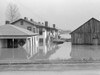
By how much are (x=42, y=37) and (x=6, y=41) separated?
15.0 meters

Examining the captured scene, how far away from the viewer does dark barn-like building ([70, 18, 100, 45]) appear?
120 feet

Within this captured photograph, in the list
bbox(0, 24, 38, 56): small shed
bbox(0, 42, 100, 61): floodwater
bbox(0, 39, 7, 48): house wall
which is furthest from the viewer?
bbox(0, 39, 7, 48): house wall

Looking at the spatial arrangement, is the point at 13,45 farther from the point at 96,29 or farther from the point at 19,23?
the point at 96,29

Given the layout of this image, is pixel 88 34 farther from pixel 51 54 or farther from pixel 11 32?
pixel 51 54

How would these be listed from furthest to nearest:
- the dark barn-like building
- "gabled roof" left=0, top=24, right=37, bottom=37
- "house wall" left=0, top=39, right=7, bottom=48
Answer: the dark barn-like building → "house wall" left=0, top=39, right=7, bottom=48 → "gabled roof" left=0, top=24, right=37, bottom=37

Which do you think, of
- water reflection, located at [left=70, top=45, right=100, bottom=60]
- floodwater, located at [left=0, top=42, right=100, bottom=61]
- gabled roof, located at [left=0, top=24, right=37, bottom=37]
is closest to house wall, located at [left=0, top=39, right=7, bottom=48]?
gabled roof, located at [left=0, top=24, right=37, bottom=37]

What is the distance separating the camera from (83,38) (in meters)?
36.8

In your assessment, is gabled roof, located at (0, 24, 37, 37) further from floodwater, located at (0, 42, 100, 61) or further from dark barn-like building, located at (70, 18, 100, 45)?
dark barn-like building, located at (70, 18, 100, 45)

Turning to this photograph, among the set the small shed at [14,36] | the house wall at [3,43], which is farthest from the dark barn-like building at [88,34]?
the house wall at [3,43]

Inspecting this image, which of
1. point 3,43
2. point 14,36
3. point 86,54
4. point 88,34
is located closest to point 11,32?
point 14,36

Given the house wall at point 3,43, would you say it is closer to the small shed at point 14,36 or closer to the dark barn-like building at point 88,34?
the small shed at point 14,36

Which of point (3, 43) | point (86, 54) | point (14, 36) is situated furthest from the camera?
point (3, 43)

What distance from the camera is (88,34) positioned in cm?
3691

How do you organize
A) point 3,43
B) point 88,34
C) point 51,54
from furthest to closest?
1. point 88,34
2. point 3,43
3. point 51,54
